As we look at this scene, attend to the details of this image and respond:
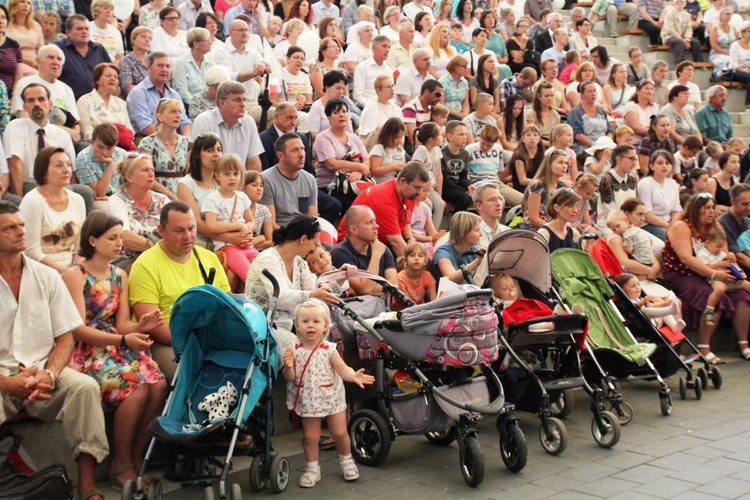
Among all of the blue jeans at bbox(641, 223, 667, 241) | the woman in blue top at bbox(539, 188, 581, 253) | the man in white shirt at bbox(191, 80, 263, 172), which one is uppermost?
the man in white shirt at bbox(191, 80, 263, 172)

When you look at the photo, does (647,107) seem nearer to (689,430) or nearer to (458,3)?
(458,3)

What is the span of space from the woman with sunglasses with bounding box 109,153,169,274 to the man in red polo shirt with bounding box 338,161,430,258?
1.64 metres

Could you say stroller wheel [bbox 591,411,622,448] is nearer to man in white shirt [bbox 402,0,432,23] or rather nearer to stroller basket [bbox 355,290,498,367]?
stroller basket [bbox 355,290,498,367]

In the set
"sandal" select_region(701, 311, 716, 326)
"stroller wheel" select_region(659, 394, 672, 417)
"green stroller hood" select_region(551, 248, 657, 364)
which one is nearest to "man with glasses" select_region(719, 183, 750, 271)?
"sandal" select_region(701, 311, 716, 326)

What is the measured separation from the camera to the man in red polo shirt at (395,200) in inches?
334

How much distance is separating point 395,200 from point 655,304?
2.27 m

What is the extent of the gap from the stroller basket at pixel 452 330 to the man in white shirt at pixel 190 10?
769cm

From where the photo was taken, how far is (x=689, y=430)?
7102mm

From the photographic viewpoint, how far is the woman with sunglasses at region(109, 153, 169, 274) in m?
7.25

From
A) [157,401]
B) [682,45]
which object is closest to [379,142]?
[157,401]

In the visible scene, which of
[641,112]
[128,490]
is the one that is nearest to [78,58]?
[128,490]

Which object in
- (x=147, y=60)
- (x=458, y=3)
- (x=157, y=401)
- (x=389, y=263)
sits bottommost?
(x=157, y=401)

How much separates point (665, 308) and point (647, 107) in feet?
20.8

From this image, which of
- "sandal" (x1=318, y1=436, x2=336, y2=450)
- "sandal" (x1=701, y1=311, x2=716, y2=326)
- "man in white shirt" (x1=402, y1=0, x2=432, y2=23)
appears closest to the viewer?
"sandal" (x1=318, y1=436, x2=336, y2=450)
